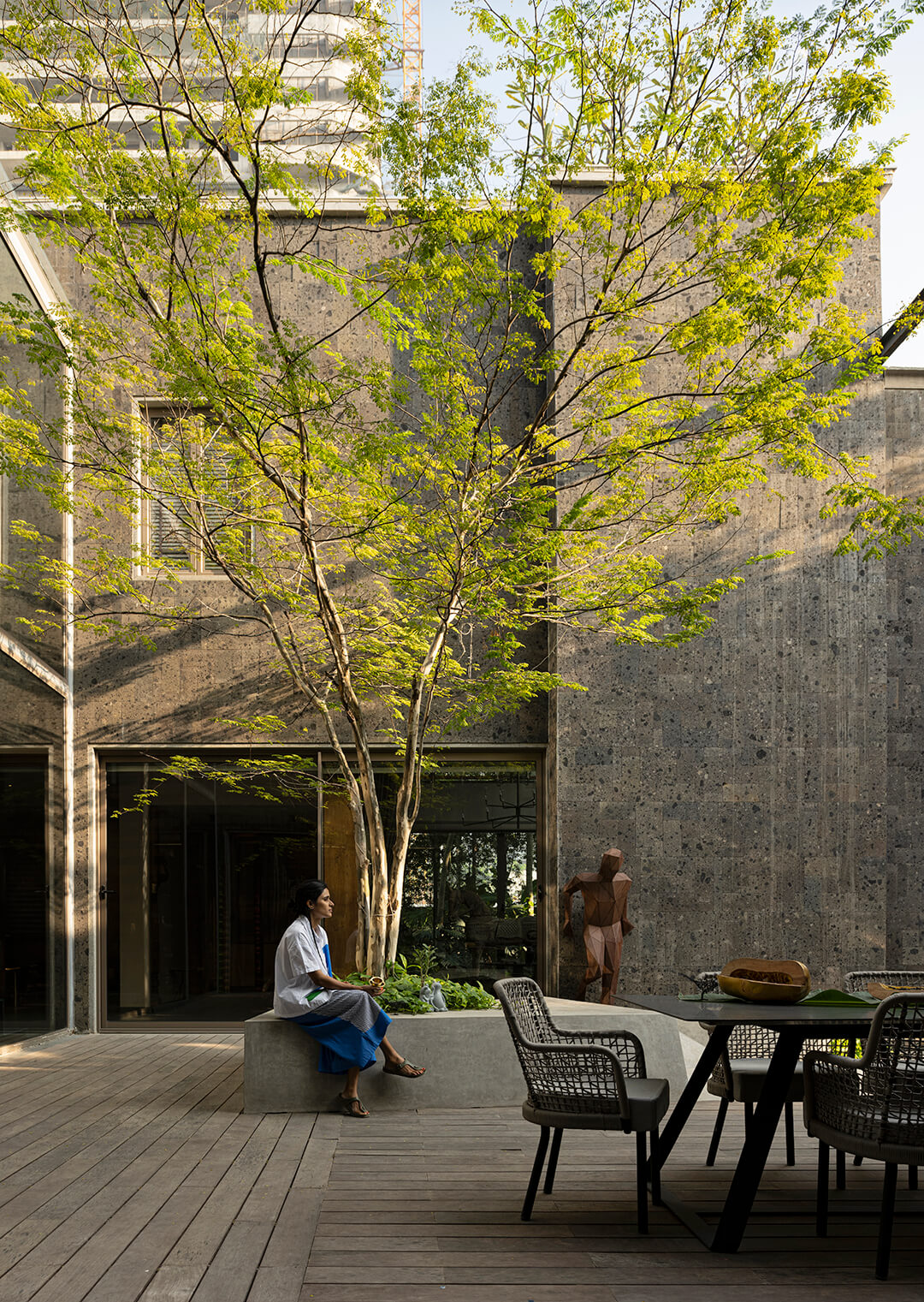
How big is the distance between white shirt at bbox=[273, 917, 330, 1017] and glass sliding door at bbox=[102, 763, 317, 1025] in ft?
13.4

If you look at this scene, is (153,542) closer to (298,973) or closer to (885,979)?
(298,973)

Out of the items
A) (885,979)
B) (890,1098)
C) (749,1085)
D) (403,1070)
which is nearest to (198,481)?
(403,1070)

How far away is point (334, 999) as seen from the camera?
244 inches

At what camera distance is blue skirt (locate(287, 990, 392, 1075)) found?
6.19 metres

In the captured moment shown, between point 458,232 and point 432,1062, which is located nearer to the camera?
point 458,232

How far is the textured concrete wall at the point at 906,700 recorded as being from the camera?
34.3 feet

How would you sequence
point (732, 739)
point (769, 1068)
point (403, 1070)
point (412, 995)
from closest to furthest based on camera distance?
point (769, 1068) → point (403, 1070) → point (412, 995) → point (732, 739)

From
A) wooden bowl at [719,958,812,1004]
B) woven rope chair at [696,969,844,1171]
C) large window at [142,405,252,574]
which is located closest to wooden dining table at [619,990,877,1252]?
wooden bowl at [719,958,812,1004]

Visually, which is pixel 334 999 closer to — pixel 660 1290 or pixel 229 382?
pixel 660 1290

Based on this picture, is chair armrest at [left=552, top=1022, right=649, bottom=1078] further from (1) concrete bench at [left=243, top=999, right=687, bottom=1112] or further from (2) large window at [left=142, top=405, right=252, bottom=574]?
(2) large window at [left=142, top=405, right=252, bottom=574]

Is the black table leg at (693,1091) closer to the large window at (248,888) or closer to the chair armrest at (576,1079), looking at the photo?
the chair armrest at (576,1079)

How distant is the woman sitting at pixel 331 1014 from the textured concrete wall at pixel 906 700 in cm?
595

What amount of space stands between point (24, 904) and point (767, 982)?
6.96 metres

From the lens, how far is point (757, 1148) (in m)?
3.92
